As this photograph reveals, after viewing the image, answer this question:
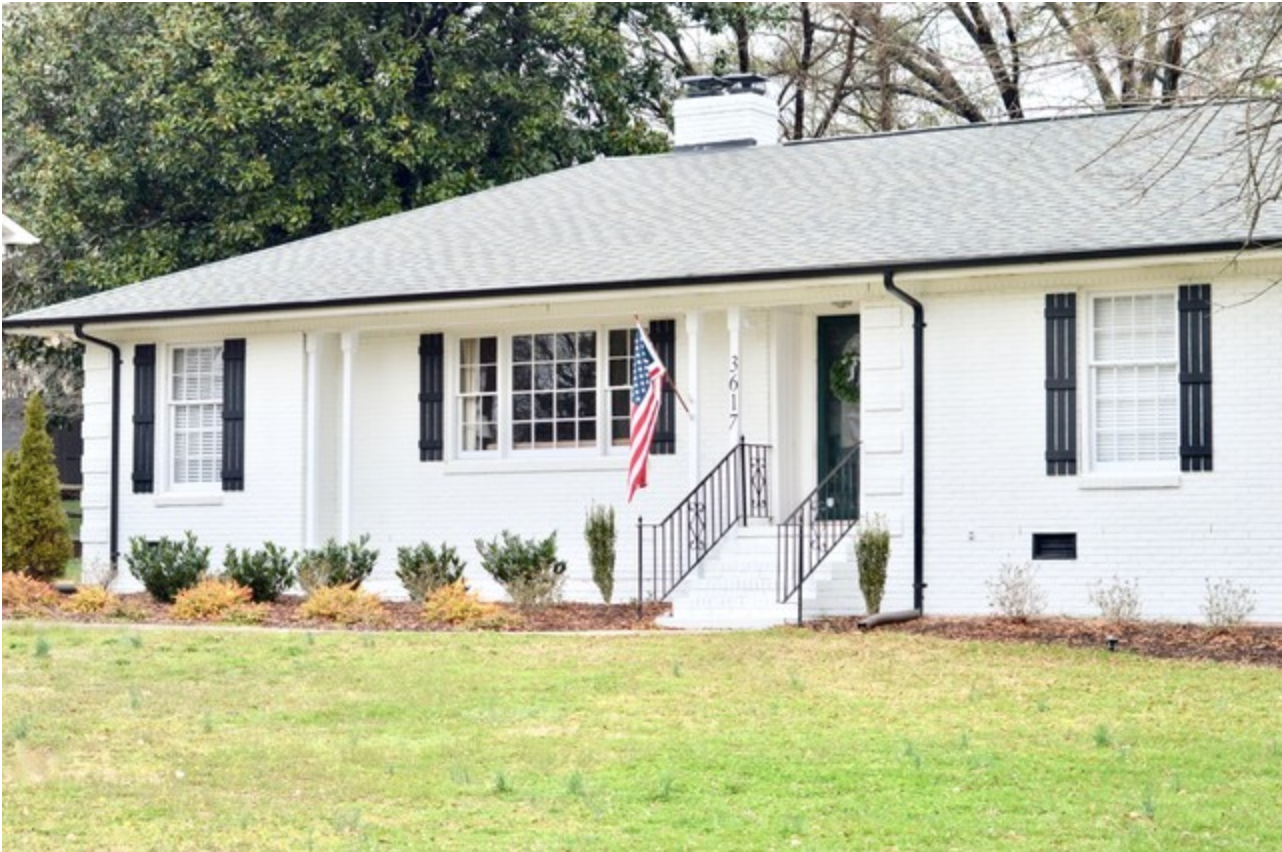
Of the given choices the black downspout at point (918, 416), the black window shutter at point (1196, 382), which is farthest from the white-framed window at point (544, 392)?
the black window shutter at point (1196, 382)

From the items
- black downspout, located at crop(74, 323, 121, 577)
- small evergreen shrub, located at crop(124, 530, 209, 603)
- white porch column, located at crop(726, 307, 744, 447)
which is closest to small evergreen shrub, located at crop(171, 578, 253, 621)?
small evergreen shrub, located at crop(124, 530, 209, 603)

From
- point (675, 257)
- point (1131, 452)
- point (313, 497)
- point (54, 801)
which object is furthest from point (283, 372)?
point (54, 801)

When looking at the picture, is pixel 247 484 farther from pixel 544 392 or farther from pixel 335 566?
pixel 544 392

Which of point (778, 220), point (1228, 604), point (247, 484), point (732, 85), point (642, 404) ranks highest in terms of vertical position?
point (732, 85)

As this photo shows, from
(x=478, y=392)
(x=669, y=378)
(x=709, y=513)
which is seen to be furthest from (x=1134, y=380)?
(x=478, y=392)

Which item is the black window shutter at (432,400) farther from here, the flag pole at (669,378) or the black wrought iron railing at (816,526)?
the black wrought iron railing at (816,526)

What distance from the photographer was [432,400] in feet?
81.1

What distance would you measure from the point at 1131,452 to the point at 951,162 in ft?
17.3

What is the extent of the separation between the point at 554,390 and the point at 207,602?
4733 mm

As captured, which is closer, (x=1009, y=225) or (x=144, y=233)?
(x=1009, y=225)

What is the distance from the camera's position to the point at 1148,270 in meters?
20.6

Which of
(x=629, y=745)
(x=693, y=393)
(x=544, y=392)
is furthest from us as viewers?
(x=544, y=392)

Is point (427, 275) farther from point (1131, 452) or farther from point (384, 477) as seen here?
point (1131, 452)

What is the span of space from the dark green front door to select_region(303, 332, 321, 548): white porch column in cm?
561
